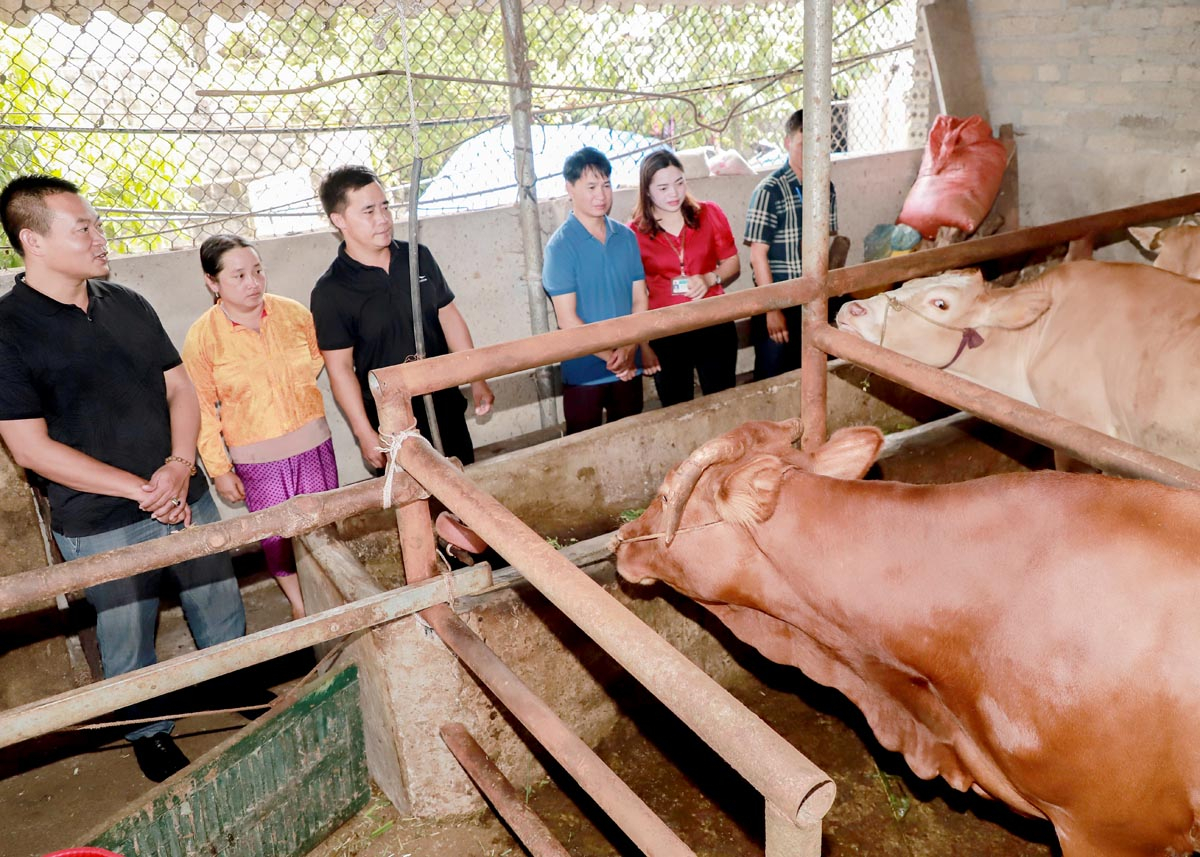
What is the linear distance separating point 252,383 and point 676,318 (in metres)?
1.90

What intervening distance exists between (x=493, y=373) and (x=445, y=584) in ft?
1.81

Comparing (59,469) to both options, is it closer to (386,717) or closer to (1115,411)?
(386,717)

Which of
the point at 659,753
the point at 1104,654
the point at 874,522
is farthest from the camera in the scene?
the point at 659,753

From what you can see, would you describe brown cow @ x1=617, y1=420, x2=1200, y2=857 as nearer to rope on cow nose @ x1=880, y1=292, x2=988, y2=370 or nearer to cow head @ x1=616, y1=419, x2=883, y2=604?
cow head @ x1=616, y1=419, x2=883, y2=604

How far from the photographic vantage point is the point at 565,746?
1953mm

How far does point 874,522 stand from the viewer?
2209 mm

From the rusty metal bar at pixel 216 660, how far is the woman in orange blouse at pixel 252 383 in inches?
66.3

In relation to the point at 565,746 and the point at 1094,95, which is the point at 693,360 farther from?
the point at 1094,95

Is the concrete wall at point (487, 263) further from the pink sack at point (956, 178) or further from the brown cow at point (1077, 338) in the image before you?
the brown cow at point (1077, 338)

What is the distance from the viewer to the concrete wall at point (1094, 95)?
612 cm

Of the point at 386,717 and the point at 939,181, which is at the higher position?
the point at 939,181

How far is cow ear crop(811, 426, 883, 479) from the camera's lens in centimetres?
246

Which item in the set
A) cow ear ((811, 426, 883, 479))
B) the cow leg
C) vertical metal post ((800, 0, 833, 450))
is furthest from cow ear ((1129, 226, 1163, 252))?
the cow leg

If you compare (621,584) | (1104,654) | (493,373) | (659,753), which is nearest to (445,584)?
(493,373)
